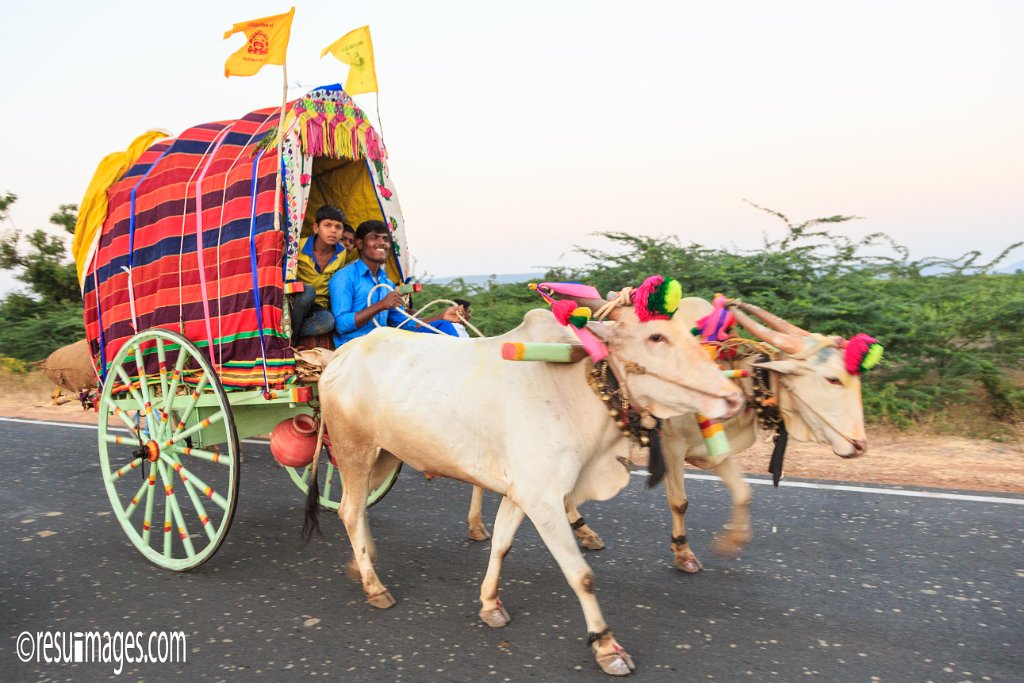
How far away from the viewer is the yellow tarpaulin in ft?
17.6

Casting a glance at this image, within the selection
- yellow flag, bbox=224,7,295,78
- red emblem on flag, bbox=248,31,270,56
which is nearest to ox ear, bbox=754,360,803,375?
yellow flag, bbox=224,7,295,78

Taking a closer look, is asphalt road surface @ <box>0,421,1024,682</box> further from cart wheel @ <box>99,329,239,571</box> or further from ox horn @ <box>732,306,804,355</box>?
ox horn @ <box>732,306,804,355</box>

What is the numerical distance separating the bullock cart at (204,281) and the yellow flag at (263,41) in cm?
29

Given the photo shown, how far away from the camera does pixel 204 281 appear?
4.80m


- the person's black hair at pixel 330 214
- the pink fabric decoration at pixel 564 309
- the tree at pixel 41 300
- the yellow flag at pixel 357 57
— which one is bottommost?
the tree at pixel 41 300

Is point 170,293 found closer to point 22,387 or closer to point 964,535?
point 964,535

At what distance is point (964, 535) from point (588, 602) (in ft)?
9.14

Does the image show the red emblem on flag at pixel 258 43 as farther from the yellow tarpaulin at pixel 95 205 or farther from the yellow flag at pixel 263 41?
the yellow tarpaulin at pixel 95 205

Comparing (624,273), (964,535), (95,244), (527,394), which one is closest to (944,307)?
(624,273)

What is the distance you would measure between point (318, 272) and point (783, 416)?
113 inches

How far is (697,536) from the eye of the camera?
5113 mm

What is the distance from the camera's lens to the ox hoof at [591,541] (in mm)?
4887

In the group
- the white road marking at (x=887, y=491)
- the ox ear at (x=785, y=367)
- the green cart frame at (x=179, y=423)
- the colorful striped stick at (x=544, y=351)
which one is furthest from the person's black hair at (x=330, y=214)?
the white road marking at (x=887, y=491)

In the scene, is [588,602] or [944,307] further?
[944,307]
